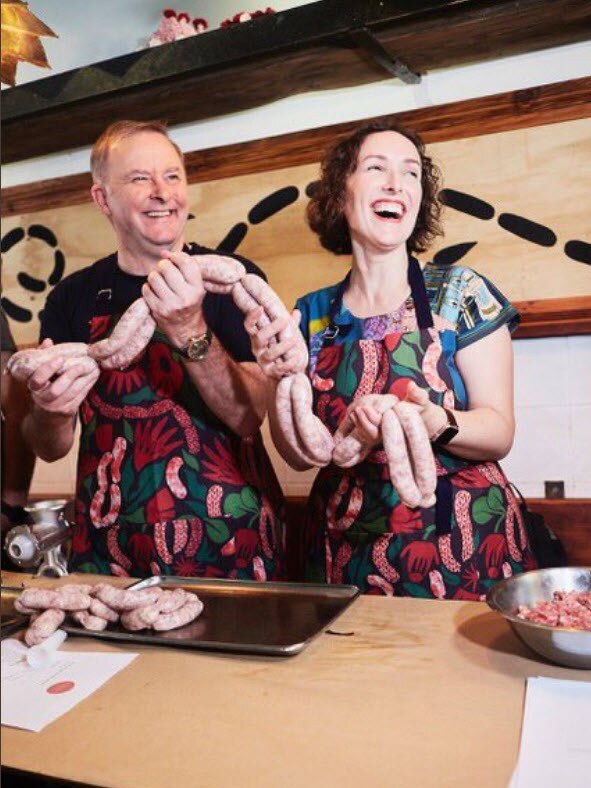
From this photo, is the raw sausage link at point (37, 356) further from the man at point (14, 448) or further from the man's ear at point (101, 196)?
the man's ear at point (101, 196)

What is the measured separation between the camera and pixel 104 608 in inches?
48.3

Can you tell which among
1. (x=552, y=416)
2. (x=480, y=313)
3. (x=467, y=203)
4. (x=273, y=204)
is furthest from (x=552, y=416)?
→ (x=273, y=204)

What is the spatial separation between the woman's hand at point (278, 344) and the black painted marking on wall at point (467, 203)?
2.86ft

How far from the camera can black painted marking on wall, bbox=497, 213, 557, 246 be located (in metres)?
1.92

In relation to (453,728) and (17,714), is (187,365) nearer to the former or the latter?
(17,714)

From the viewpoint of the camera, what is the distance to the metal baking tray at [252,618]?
1123 millimetres

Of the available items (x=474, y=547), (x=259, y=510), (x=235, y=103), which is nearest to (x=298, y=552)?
(x=259, y=510)

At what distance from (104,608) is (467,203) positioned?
4.73 ft

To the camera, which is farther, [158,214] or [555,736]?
[158,214]

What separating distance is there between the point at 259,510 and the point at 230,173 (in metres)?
1.20

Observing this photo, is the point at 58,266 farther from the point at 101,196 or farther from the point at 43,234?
the point at 101,196

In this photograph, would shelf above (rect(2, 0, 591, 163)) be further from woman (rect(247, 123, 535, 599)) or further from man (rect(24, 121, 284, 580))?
man (rect(24, 121, 284, 580))

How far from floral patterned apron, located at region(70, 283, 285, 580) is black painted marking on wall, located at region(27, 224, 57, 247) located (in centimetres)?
109

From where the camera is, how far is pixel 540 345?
192 centimetres
